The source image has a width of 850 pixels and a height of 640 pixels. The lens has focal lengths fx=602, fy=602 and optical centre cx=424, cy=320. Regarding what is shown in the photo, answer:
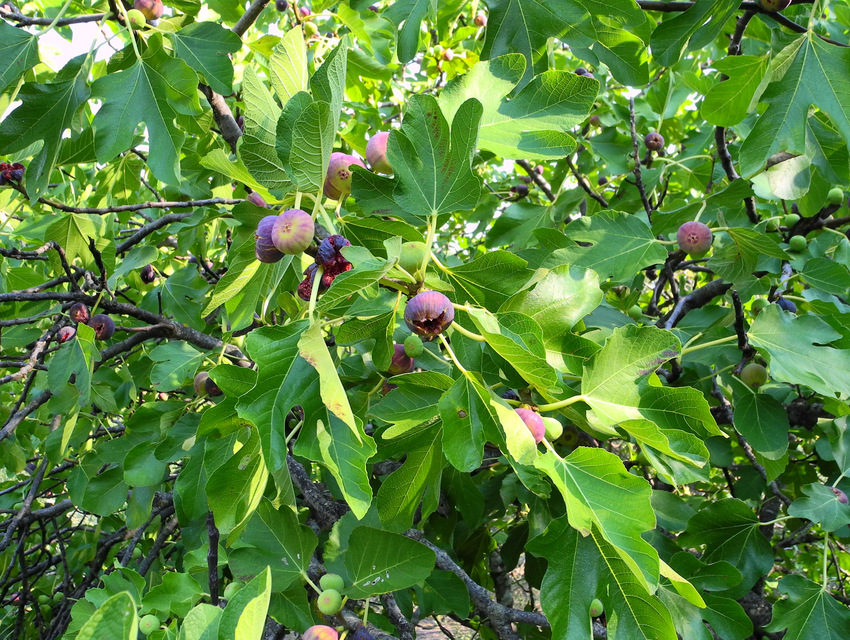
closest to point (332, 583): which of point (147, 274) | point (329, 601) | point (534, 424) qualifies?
point (329, 601)

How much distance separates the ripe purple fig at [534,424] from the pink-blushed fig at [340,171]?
548mm

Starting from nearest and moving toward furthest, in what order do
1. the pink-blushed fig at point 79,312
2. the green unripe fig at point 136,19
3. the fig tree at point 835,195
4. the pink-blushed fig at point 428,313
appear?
the pink-blushed fig at point 428,313 < the green unripe fig at point 136,19 < the pink-blushed fig at point 79,312 < the fig tree at point 835,195

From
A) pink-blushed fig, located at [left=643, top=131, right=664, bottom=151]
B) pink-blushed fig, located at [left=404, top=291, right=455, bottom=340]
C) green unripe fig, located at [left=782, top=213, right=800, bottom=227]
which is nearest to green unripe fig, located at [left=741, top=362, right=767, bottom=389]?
green unripe fig, located at [left=782, top=213, right=800, bottom=227]

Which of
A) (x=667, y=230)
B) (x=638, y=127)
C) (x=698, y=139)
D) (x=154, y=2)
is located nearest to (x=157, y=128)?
(x=154, y=2)

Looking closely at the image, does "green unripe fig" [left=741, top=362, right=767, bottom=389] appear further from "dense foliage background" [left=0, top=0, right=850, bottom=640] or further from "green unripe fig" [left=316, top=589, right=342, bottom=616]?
"green unripe fig" [left=316, top=589, right=342, bottom=616]

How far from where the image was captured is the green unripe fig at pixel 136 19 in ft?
5.05

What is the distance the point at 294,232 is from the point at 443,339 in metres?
0.30

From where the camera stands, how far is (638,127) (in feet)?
9.87

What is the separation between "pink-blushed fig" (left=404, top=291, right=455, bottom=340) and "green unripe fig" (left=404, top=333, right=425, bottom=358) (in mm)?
164

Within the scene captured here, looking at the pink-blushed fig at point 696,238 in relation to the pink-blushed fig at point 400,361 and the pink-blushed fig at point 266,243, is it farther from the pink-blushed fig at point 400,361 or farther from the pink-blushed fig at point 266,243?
the pink-blushed fig at point 266,243

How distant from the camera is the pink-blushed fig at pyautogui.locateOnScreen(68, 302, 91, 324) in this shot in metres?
1.89

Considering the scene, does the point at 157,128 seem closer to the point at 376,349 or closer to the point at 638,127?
the point at 376,349

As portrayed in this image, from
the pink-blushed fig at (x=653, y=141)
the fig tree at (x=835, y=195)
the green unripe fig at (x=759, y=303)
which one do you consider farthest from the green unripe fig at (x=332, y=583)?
the pink-blushed fig at (x=653, y=141)

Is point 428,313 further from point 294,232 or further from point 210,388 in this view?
point 210,388
